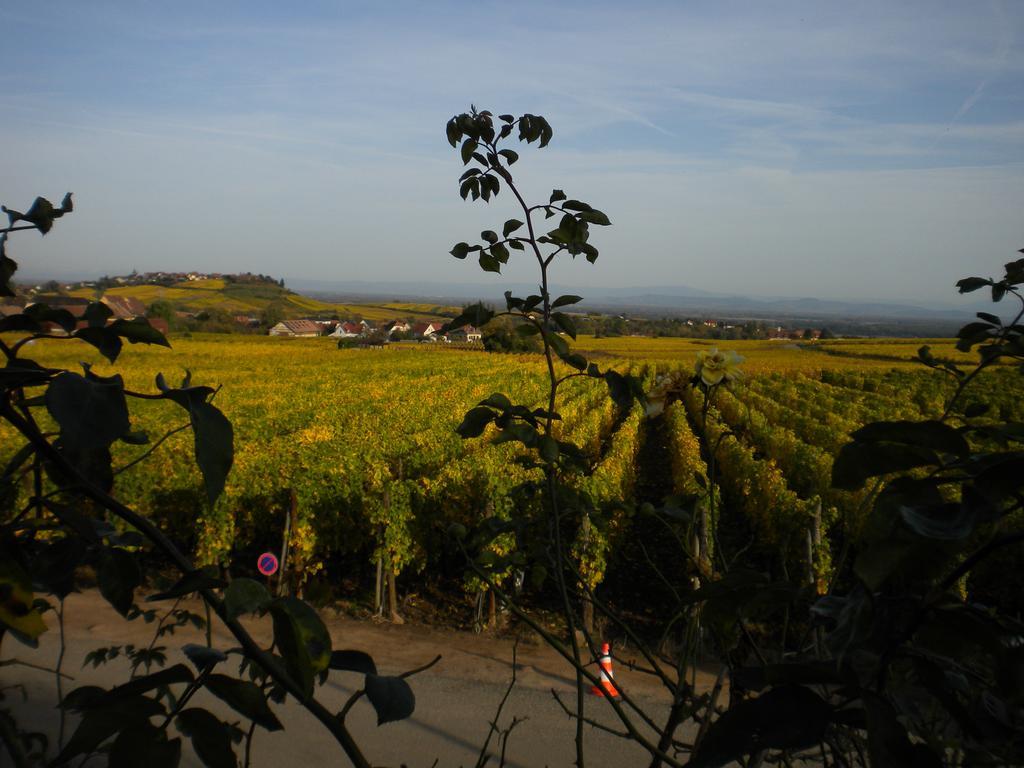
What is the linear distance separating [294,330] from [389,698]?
5797 cm

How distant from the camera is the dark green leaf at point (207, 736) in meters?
0.48

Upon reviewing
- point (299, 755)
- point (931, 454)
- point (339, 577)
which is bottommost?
point (339, 577)

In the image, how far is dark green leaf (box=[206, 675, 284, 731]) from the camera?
50 centimetres

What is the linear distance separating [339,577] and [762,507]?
5521mm

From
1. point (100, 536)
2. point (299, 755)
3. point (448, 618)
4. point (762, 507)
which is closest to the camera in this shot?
point (100, 536)

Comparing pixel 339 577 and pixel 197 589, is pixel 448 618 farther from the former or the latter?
pixel 197 589

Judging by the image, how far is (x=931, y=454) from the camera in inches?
19.6

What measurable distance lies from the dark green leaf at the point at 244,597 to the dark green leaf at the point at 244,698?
8 centimetres

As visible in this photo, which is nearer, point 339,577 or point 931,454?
point 931,454

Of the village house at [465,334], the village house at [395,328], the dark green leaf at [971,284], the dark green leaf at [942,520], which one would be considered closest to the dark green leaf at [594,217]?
the village house at [465,334]

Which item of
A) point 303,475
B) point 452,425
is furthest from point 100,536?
point 452,425

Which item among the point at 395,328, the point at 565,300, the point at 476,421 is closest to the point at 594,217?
the point at 565,300

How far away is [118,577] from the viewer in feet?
2.00

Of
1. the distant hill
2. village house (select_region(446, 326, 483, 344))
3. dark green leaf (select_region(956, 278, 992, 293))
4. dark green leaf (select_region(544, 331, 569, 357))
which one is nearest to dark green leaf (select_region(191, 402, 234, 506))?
village house (select_region(446, 326, 483, 344))
